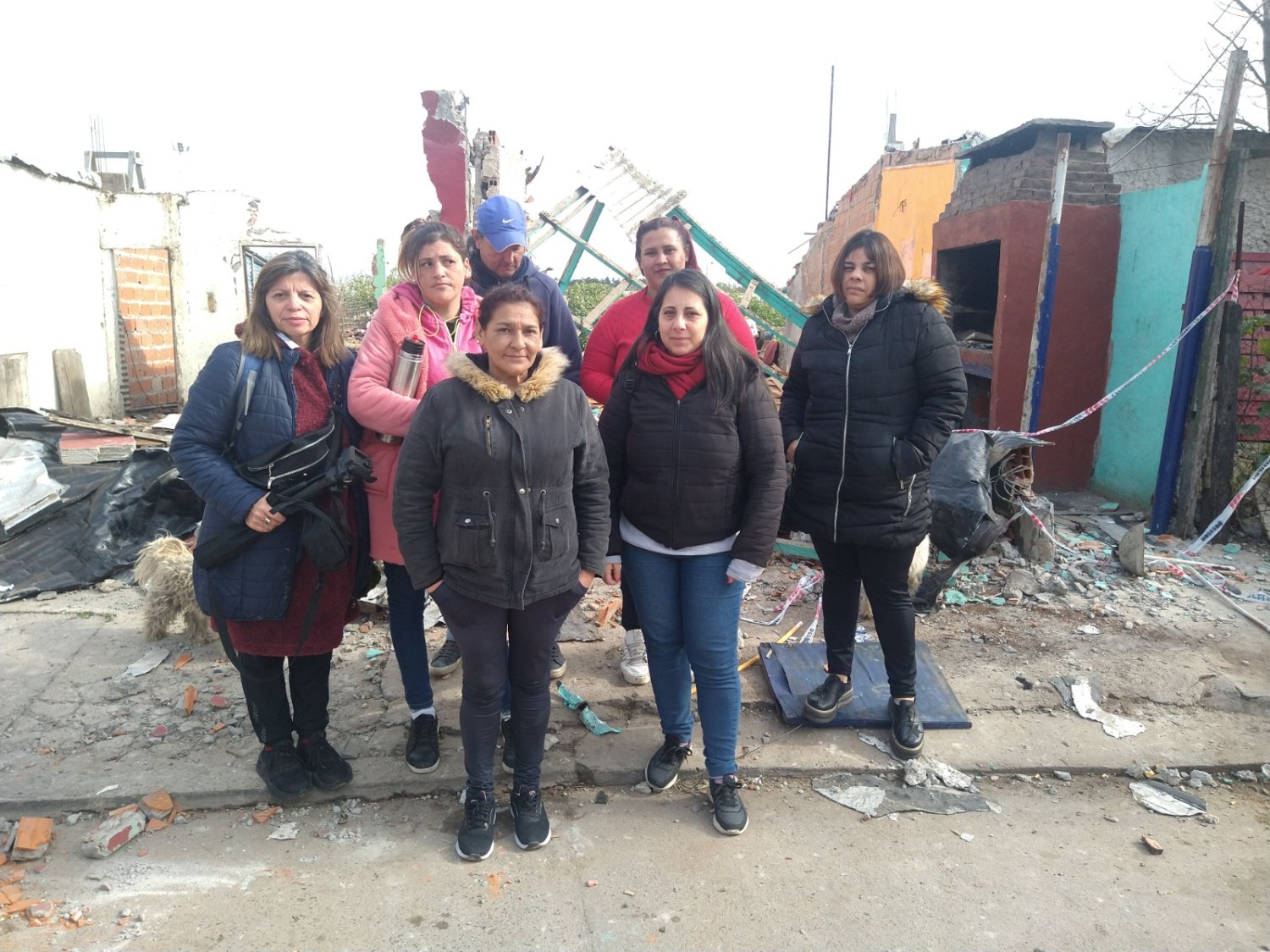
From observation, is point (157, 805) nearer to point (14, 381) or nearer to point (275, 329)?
point (275, 329)

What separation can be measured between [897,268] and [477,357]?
155 cm

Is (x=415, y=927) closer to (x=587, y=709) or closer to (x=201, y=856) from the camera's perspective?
(x=201, y=856)

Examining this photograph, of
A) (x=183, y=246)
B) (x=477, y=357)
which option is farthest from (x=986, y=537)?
(x=183, y=246)

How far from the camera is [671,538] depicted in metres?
2.63

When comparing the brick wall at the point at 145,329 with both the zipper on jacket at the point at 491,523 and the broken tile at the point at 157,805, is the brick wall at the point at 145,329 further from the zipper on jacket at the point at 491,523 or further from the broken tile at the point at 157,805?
the zipper on jacket at the point at 491,523

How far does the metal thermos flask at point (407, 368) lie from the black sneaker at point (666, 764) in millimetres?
1512

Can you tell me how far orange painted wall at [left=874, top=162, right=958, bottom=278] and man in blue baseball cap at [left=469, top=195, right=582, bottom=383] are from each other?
999cm

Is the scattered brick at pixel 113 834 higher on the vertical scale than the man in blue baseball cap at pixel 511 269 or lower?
lower

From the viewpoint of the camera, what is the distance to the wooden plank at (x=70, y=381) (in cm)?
932

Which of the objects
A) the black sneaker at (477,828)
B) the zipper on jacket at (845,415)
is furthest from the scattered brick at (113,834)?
the zipper on jacket at (845,415)

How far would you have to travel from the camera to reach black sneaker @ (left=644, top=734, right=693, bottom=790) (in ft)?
9.69

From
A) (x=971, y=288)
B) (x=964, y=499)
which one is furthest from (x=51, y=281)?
(x=971, y=288)

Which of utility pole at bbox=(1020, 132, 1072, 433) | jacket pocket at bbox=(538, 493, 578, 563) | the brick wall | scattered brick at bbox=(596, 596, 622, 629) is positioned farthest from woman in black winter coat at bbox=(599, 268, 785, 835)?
the brick wall

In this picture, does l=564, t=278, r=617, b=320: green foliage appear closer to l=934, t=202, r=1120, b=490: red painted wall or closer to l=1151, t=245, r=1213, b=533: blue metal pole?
l=934, t=202, r=1120, b=490: red painted wall
